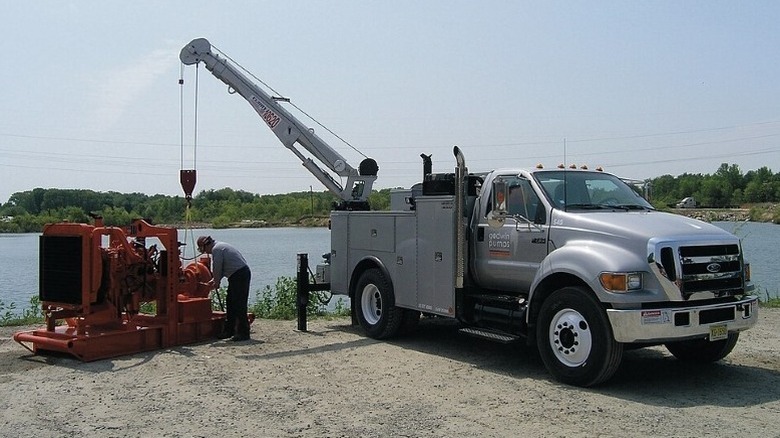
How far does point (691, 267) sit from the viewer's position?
25.7ft

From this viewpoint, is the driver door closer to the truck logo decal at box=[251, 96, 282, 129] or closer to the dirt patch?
the dirt patch

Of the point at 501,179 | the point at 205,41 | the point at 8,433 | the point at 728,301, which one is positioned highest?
the point at 205,41

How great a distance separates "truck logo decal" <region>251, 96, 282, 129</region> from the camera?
1574cm

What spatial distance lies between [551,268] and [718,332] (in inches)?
70.5

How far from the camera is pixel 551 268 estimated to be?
837 cm

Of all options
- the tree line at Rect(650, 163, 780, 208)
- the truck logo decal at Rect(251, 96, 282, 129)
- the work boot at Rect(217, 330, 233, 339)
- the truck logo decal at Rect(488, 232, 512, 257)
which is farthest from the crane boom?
the tree line at Rect(650, 163, 780, 208)

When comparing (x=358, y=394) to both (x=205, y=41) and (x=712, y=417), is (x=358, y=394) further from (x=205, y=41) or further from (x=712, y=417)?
(x=205, y=41)

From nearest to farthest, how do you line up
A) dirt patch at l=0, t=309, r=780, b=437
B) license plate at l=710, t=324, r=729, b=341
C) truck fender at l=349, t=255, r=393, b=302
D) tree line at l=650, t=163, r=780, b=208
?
1. dirt patch at l=0, t=309, r=780, b=437
2. license plate at l=710, t=324, r=729, b=341
3. truck fender at l=349, t=255, r=393, b=302
4. tree line at l=650, t=163, r=780, b=208

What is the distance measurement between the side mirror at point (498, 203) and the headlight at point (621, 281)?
161cm

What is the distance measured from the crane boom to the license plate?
335 inches

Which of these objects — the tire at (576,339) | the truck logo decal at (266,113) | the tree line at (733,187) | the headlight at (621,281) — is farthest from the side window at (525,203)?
the tree line at (733,187)

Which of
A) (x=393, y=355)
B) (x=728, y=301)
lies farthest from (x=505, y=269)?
(x=728, y=301)

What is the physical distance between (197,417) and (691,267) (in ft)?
16.5

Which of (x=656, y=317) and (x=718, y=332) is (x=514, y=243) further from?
(x=718, y=332)
